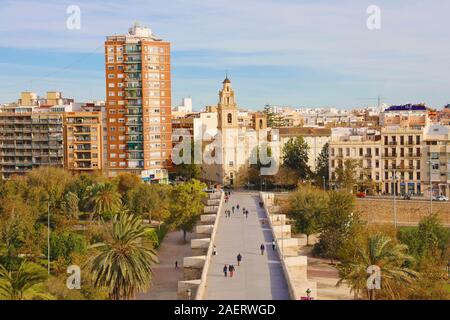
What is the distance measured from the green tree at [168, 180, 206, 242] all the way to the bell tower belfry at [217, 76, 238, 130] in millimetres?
21850

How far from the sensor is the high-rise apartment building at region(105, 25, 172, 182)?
6638 centimetres

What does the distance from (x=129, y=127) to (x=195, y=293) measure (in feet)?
146

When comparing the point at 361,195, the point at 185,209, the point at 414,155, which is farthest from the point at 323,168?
the point at 185,209

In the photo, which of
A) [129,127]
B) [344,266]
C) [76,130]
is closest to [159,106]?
[129,127]

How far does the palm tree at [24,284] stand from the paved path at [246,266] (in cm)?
521

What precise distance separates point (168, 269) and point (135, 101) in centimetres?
3059

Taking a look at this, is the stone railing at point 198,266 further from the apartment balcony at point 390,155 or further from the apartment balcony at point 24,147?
the apartment balcony at point 24,147

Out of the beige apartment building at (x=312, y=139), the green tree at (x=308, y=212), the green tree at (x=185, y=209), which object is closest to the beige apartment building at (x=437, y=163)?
the green tree at (x=308, y=212)

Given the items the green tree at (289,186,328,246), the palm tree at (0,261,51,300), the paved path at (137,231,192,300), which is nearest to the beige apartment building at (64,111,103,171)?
the paved path at (137,231,192,300)

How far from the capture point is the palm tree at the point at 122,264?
992 inches

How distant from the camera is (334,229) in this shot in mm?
42844

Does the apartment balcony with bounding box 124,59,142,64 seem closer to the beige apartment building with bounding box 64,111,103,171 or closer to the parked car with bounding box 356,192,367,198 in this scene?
the beige apartment building with bounding box 64,111,103,171
